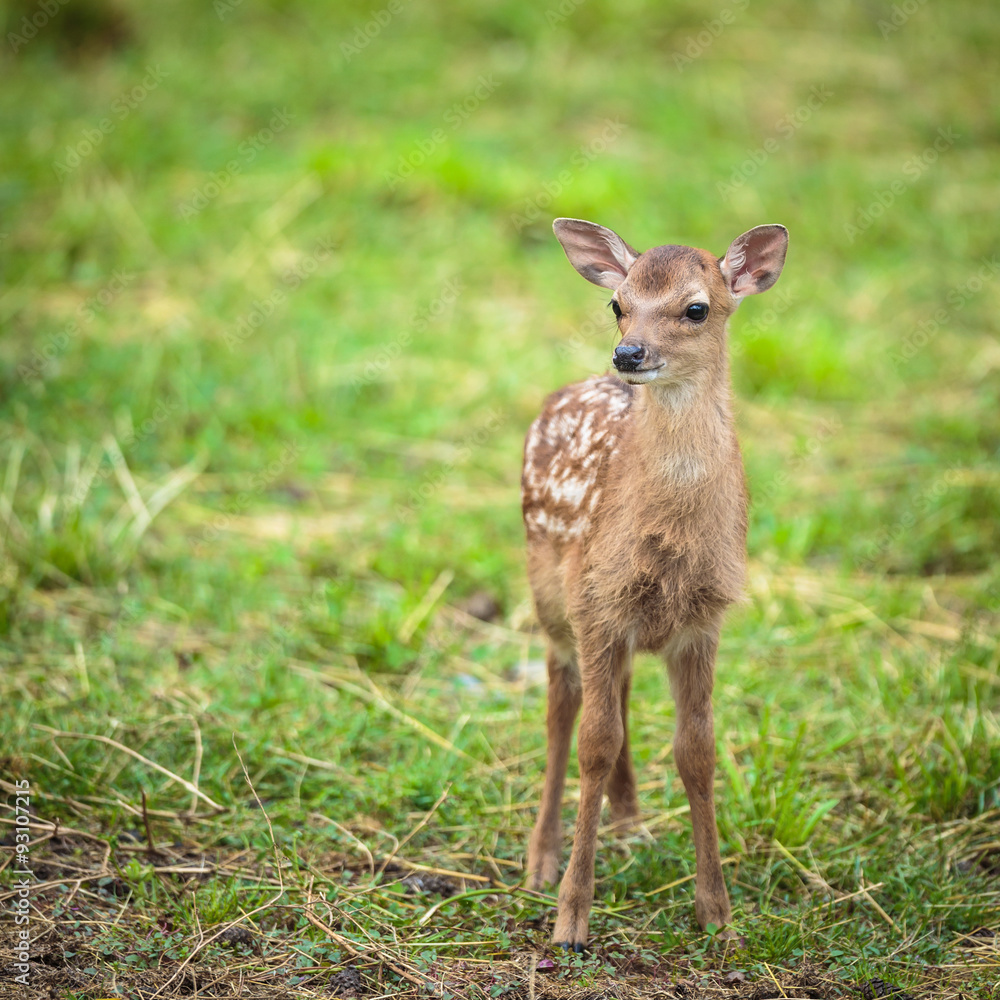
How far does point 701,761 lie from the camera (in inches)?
142

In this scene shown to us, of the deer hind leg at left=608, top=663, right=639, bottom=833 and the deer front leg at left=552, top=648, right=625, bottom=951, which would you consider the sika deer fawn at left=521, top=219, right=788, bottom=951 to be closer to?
the deer front leg at left=552, top=648, right=625, bottom=951

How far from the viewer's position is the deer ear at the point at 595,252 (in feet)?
12.4

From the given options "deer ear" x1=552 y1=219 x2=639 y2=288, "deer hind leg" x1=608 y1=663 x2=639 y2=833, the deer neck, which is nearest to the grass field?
"deer hind leg" x1=608 y1=663 x2=639 y2=833

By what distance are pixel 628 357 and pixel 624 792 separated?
1.65 metres

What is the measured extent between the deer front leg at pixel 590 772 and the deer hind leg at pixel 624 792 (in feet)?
→ 1.49

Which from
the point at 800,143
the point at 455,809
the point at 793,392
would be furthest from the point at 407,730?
the point at 800,143

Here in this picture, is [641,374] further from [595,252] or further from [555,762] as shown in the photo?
[555,762]

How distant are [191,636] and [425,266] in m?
4.05

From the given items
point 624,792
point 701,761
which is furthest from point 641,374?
point 624,792

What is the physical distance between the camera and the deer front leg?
11.5 ft

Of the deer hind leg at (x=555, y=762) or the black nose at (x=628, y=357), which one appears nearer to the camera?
the black nose at (x=628, y=357)

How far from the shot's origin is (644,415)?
3609mm

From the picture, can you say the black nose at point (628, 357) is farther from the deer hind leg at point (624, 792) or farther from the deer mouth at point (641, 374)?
the deer hind leg at point (624, 792)

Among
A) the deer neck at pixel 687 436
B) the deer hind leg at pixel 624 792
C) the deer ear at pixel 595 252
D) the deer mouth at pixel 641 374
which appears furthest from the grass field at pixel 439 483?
the deer ear at pixel 595 252
